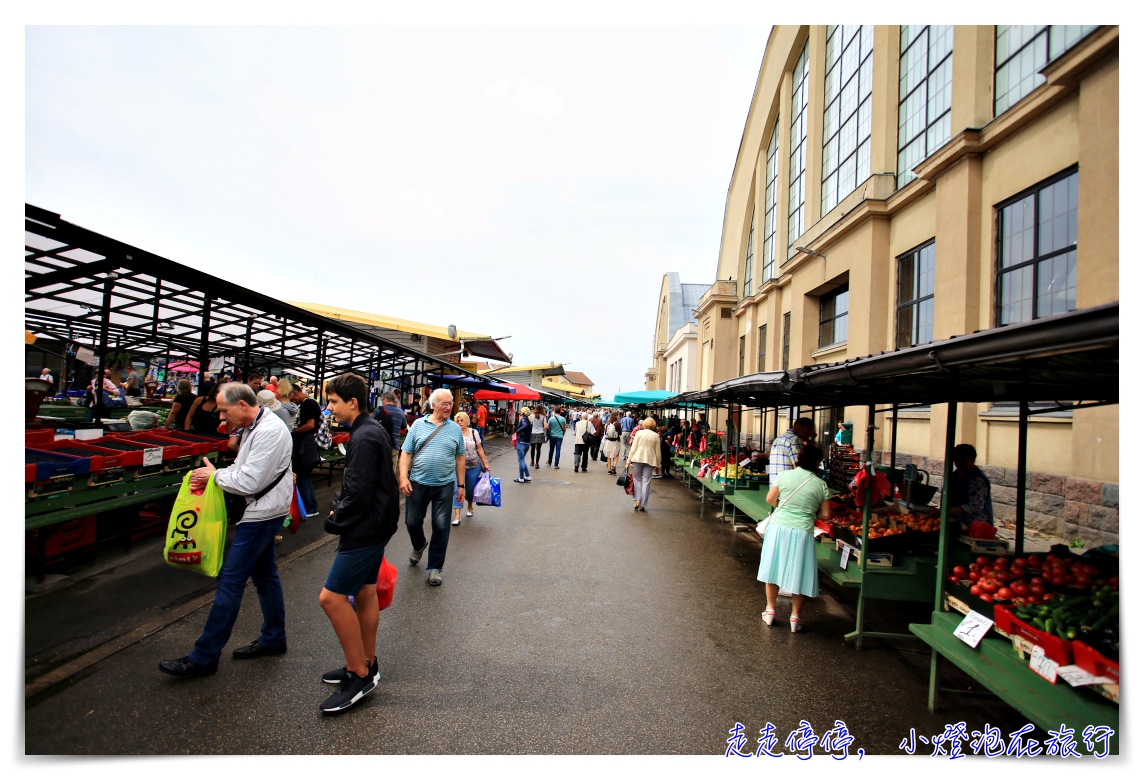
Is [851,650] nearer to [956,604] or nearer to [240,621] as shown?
[956,604]

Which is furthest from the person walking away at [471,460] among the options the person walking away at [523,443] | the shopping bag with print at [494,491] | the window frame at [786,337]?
the window frame at [786,337]

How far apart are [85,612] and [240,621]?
47.2 inches

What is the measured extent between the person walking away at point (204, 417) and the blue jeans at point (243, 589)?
428 centimetres

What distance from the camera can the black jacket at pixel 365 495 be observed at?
3201 millimetres

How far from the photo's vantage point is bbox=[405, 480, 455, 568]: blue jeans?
555 centimetres

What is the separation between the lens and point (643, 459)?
10141 millimetres

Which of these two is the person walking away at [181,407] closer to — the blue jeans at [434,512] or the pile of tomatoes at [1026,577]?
the blue jeans at [434,512]

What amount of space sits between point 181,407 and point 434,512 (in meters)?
4.44

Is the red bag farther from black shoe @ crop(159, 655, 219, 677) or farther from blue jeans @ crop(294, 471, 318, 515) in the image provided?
blue jeans @ crop(294, 471, 318, 515)


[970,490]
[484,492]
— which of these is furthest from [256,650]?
[970,490]

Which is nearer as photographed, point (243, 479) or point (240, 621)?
point (243, 479)

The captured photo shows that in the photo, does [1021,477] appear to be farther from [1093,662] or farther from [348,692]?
[348,692]

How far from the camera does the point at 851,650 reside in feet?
14.5

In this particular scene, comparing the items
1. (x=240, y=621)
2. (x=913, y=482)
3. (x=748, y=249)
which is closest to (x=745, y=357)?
(x=748, y=249)
